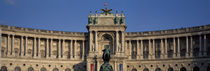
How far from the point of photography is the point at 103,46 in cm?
11175

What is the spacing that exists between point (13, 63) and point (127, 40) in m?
36.5

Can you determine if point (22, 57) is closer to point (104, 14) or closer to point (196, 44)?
point (104, 14)

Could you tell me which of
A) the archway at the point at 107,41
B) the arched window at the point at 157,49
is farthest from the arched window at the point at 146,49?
the archway at the point at 107,41

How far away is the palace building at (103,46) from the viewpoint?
10369 cm

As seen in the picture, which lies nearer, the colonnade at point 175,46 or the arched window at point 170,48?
the colonnade at point 175,46

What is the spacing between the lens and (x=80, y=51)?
11669 cm

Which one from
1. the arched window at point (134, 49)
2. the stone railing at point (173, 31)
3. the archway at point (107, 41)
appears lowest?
the arched window at point (134, 49)

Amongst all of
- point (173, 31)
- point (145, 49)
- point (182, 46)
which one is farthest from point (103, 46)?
point (182, 46)

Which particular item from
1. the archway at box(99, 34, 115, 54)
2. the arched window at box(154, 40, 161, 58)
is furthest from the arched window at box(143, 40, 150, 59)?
the archway at box(99, 34, 115, 54)

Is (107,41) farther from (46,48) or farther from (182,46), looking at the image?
(182,46)

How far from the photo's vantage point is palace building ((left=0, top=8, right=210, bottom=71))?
340ft

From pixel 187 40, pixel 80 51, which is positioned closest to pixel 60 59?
pixel 80 51

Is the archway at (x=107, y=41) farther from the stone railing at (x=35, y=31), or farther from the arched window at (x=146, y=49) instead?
the arched window at (x=146, y=49)

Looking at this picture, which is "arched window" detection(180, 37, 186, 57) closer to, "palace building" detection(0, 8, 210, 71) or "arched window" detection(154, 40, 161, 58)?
"palace building" detection(0, 8, 210, 71)
